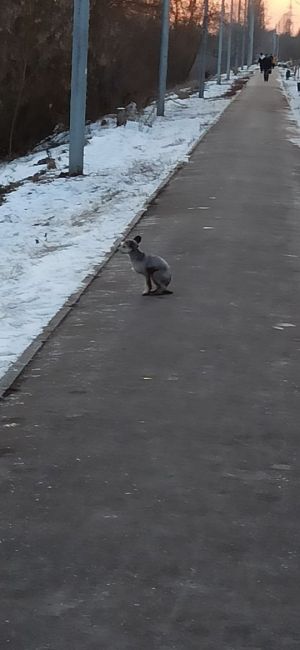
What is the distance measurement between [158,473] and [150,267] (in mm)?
4601

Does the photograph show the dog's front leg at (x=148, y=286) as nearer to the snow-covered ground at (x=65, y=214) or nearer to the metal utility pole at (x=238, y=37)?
the snow-covered ground at (x=65, y=214)

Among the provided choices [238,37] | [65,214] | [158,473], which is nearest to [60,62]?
[65,214]

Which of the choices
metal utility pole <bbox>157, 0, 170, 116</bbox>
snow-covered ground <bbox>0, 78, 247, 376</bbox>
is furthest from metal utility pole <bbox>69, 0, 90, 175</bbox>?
metal utility pole <bbox>157, 0, 170, 116</bbox>

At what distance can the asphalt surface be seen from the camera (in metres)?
4.50

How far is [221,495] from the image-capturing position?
18.8ft

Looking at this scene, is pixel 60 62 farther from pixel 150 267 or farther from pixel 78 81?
pixel 150 267

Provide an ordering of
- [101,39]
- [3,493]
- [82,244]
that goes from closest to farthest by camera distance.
Result: [3,493] < [82,244] < [101,39]

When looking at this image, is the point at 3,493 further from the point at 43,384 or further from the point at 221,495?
the point at 43,384

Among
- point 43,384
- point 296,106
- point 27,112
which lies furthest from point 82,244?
point 296,106

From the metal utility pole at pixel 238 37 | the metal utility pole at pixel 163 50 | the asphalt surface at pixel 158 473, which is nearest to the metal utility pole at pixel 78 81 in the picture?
the asphalt surface at pixel 158 473

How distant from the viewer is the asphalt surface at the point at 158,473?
4496 millimetres

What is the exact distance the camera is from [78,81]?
2088 cm

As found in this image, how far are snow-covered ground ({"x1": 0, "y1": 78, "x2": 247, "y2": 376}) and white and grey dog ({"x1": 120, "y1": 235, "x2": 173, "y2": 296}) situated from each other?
0.72m

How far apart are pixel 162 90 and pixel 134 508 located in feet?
115
